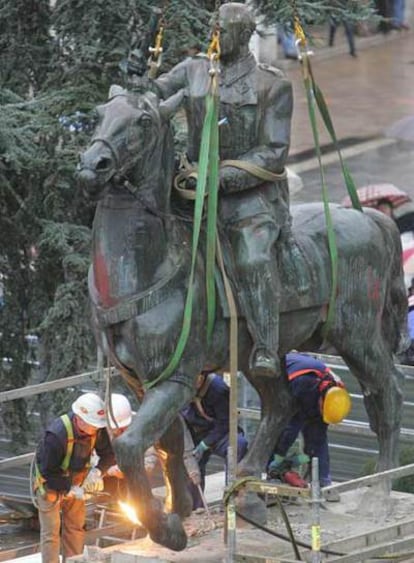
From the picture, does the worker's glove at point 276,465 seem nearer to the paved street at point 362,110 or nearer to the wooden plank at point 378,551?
the wooden plank at point 378,551

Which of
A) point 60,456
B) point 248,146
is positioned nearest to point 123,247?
point 248,146

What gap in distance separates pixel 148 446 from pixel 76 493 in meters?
1.75

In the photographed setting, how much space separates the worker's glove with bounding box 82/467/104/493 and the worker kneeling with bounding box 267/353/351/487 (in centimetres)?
118

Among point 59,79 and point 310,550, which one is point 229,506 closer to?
point 310,550

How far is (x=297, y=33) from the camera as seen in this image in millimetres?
16188

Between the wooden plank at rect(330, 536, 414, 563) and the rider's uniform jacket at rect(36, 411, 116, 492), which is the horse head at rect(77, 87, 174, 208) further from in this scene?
the wooden plank at rect(330, 536, 414, 563)

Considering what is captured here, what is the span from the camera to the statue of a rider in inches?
620

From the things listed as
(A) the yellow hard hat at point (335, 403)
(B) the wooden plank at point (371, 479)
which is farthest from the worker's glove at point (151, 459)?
(B) the wooden plank at point (371, 479)

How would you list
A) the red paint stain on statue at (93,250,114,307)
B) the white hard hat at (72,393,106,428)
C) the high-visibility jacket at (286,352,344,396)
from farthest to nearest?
1. the high-visibility jacket at (286,352,344,396)
2. the white hard hat at (72,393,106,428)
3. the red paint stain on statue at (93,250,114,307)

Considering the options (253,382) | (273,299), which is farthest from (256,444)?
(273,299)

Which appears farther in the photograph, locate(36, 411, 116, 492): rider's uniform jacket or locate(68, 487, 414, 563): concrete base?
locate(36, 411, 116, 492): rider's uniform jacket

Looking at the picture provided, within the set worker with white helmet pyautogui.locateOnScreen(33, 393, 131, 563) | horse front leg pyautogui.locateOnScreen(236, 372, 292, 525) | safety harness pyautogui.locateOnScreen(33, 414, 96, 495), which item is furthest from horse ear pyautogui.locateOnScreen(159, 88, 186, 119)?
safety harness pyautogui.locateOnScreen(33, 414, 96, 495)

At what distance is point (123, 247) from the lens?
15.3 meters

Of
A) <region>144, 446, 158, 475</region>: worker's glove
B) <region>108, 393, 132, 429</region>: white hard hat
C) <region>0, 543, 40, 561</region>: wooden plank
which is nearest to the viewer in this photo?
<region>108, 393, 132, 429</region>: white hard hat
